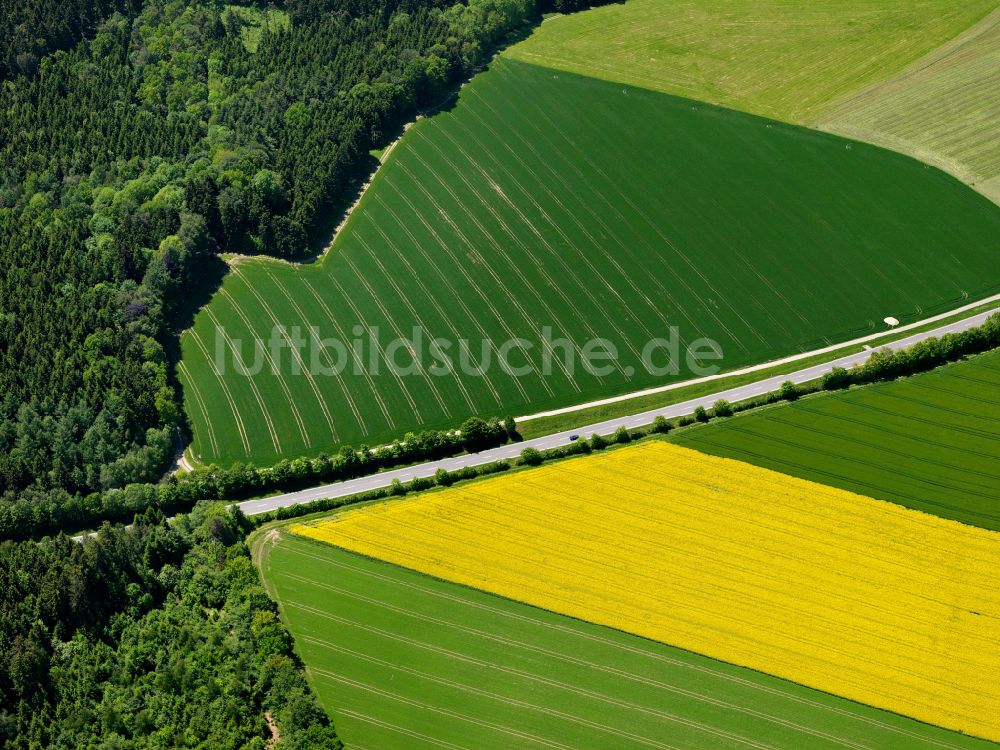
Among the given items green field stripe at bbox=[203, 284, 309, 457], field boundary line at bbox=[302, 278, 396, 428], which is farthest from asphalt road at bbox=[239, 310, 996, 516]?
field boundary line at bbox=[302, 278, 396, 428]

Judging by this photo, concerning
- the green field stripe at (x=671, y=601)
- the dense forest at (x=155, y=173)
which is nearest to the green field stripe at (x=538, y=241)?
the dense forest at (x=155, y=173)

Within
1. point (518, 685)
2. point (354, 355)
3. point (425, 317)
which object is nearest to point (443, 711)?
point (518, 685)

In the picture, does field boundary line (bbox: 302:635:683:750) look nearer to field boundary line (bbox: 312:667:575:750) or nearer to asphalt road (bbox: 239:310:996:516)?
field boundary line (bbox: 312:667:575:750)

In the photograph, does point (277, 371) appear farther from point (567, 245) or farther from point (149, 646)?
point (567, 245)

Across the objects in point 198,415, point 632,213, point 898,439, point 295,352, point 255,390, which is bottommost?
point 198,415

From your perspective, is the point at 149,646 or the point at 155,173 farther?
the point at 155,173

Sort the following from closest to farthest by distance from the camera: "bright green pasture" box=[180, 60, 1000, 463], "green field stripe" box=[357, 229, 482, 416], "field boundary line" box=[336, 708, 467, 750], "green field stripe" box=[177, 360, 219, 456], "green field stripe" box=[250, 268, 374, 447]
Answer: "field boundary line" box=[336, 708, 467, 750] < "green field stripe" box=[177, 360, 219, 456] < "green field stripe" box=[250, 268, 374, 447] < "green field stripe" box=[357, 229, 482, 416] < "bright green pasture" box=[180, 60, 1000, 463]
